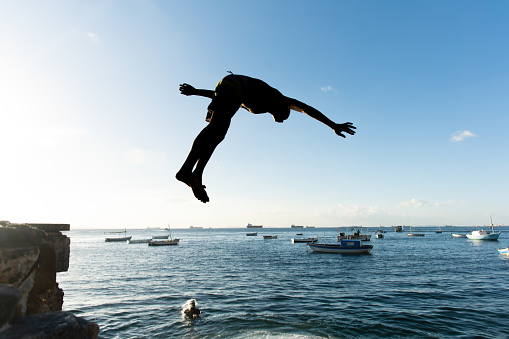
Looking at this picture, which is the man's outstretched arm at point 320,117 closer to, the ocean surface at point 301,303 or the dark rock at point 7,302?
the dark rock at point 7,302

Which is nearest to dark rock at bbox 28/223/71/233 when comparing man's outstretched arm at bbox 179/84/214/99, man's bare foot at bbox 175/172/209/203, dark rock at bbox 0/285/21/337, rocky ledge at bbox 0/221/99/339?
rocky ledge at bbox 0/221/99/339

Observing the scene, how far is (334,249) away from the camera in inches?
2422

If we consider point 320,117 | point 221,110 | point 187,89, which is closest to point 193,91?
point 187,89

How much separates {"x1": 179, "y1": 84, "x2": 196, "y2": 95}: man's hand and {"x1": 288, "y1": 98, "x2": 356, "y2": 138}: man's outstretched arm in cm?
97

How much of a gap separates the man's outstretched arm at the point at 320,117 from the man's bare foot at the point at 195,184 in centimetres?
122

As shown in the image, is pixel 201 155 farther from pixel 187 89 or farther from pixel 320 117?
pixel 320 117

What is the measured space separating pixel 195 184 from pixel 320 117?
1514mm

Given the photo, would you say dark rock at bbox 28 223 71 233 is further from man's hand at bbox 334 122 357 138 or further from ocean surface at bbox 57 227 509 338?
ocean surface at bbox 57 227 509 338

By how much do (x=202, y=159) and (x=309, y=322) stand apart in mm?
17249

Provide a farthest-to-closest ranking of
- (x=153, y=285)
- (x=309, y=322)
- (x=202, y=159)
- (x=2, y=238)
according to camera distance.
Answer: (x=153, y=285), (x=309, y=322), (x=202, y=159), (x=2, y=238)

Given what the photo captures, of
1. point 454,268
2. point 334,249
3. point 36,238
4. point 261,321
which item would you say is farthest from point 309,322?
point 334,249

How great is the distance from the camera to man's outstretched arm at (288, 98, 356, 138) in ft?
9.22

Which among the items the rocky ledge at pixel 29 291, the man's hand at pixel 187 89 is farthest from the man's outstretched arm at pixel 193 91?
the rocky ledge at pixel 29 291

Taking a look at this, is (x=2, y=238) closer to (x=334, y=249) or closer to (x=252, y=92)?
(x=252, y=92)
